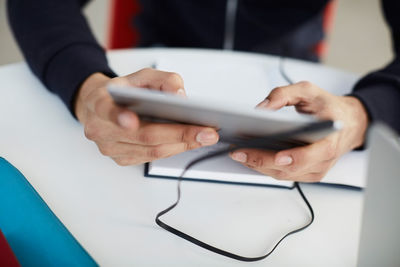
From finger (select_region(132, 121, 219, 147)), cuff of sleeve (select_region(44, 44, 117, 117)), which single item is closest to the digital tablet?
finger (select_region(132, 121, 219, 147))

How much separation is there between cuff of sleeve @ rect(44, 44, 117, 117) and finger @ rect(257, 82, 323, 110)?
0.25 metres

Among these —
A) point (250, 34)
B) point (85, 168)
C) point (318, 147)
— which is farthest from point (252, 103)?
point (250, 34)

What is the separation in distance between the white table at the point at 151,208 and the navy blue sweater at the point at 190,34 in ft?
0.27

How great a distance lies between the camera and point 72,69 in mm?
592

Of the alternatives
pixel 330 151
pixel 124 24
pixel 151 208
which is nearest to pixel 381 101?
pixel 330 151

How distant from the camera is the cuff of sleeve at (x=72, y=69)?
1.87 ft

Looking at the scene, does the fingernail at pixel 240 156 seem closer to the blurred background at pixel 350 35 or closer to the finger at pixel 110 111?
the finger at pixel 110 111

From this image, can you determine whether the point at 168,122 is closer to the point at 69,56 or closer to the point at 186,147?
the point at 186,147

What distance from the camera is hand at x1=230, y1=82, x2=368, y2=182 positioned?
448 mm

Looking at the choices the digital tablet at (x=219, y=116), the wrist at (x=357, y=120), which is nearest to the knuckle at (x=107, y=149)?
the digital tablet at (x=219, y=116)

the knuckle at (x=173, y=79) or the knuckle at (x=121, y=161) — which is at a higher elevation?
the knuckle at (x=173, y=79)

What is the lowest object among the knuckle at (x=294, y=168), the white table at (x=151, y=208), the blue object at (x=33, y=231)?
the white table at (x=151, y=208)

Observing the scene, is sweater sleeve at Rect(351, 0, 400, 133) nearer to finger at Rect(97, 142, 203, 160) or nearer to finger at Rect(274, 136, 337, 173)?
finger at Rect(274, 136, 337, 173)

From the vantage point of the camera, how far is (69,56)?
61 centimetres
